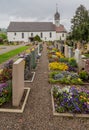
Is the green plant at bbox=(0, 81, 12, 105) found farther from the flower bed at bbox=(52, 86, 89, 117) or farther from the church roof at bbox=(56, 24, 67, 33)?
the church roof at bbox=(56, 24, 67, 33)

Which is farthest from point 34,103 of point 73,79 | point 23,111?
point 73,79

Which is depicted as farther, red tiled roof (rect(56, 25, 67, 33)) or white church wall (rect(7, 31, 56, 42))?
red tiled roof (rect(56, 25, 67, 33))

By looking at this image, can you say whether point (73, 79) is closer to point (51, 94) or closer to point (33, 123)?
point (51, 94)

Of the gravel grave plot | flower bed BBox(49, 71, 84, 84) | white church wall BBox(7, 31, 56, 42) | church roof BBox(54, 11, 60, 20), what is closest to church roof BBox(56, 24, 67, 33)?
white church wall BBox(7, 31, 56, 42)

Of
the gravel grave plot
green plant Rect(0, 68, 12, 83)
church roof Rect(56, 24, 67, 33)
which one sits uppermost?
church roof Rect(56, 24, 67, 33)

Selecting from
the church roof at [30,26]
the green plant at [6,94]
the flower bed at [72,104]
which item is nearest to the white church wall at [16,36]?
the church roof at [30,26]

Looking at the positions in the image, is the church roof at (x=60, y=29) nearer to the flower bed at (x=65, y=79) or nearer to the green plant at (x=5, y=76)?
the flower bed at (x=65, y=79)

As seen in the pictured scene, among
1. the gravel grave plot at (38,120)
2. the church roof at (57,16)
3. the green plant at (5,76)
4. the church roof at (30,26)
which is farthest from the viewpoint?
the church roof at (57,16)

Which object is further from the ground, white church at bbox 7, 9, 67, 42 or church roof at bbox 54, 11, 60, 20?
church roof at bbox 54, 11, 60, 20

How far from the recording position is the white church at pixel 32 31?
3501 inches

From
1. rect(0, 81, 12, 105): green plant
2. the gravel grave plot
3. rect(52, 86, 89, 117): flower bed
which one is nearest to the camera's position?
the gravel grave plot

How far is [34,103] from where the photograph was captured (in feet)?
20.0

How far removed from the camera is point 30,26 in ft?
296

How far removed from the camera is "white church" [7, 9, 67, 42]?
292 feet
